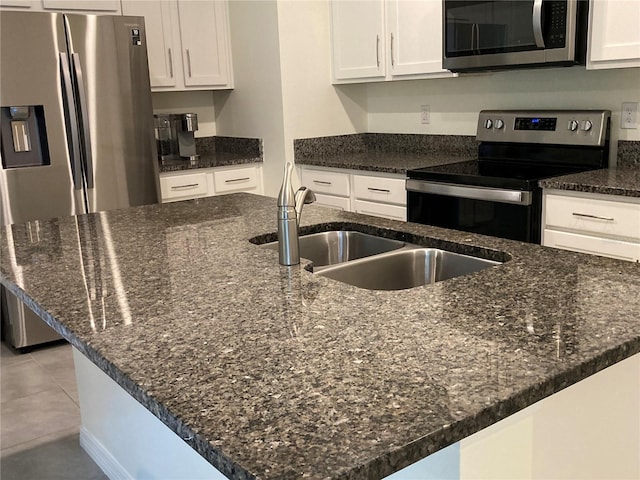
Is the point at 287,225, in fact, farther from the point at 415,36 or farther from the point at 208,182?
the point at 208,182

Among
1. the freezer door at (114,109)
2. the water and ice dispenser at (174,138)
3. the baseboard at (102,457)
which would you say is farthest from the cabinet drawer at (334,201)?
the baseboard at (102,457)

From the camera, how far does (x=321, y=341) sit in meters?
1.11

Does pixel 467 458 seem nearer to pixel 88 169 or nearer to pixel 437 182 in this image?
pixel 437 182

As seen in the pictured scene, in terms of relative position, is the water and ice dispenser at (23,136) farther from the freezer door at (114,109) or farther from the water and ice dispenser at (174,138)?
the water and ice dispenser at (174,138)

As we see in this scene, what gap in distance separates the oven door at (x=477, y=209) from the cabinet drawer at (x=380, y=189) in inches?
4.2

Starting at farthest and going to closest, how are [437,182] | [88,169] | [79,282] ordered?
[88,169] < [437,182] < [79,282]

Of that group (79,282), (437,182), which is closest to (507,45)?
(437,182)

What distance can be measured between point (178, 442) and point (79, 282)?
0.51 m

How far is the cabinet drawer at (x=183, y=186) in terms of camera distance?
404cm

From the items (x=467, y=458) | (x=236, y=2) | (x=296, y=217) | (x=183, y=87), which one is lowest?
(x=467, y=458)

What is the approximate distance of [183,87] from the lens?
14.0 feet

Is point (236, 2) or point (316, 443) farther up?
point (236, 2)

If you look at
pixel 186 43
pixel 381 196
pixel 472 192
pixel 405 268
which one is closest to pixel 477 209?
pixel 472 192

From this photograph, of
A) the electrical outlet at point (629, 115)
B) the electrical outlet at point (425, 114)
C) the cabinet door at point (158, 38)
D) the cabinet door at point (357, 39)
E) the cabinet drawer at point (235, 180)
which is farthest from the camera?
the cabinet drawer at point (235, 180)
